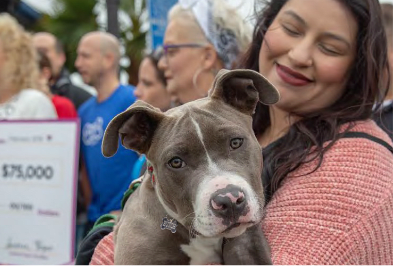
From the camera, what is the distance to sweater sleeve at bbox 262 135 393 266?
2074mm

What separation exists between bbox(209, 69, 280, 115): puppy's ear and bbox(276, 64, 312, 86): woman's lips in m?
0.54

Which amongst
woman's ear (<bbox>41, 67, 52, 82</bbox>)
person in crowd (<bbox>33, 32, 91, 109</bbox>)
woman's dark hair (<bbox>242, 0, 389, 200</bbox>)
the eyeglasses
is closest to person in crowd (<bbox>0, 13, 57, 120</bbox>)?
person in crowd (<bbox>33, 32, 91, 109</bbox>)

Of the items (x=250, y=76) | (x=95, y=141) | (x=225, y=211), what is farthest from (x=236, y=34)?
(x=95, y=141)

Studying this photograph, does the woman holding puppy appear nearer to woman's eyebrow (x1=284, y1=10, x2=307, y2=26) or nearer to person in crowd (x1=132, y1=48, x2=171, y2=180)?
woman's eyebrow (x1=284, y1=10, x2=307, y2=26)

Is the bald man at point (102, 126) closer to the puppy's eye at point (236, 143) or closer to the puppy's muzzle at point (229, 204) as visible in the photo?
the puppy's eye at point (236, 143)

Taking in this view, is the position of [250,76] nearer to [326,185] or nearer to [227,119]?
[227,119]

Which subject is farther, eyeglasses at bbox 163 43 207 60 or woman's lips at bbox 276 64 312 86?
eyeglasses at bbox 163 43 207 60

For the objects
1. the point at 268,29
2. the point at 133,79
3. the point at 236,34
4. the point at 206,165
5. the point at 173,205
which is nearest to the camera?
the point at 206,165

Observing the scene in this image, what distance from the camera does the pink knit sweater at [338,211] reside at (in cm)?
207

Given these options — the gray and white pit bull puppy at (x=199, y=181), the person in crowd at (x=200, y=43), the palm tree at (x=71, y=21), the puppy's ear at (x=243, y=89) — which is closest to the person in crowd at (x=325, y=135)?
the gray and white pit bull puppy at (x=199, y=181)

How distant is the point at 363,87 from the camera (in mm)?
2727

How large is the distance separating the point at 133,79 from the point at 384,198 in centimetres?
1595

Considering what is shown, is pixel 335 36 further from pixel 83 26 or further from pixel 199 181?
pixel 83 26

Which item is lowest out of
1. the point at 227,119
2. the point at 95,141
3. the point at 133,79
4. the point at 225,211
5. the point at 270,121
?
the point at 133,79
